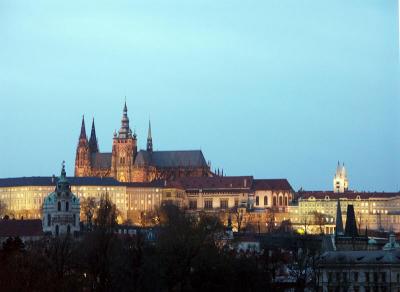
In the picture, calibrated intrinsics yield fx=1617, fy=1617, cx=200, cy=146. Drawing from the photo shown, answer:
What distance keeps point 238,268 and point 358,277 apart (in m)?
7.33

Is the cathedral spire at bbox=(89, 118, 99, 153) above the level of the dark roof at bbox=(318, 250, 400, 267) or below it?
above

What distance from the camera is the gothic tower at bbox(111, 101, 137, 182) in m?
157

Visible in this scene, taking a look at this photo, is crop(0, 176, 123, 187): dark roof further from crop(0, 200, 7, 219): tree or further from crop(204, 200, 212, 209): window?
crop(204, 200, 212, 209): window

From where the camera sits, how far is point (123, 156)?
15850 cm

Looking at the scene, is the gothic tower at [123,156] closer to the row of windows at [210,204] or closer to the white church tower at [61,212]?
the row of windows at [210,204]

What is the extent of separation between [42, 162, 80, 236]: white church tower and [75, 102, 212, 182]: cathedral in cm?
5381

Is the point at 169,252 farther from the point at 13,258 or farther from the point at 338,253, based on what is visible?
the point at 338,253

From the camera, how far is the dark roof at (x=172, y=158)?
15938 centimetres

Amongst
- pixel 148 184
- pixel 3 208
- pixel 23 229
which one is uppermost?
pixel 148 184

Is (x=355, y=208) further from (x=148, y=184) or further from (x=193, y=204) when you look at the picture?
(x=148, y=184)

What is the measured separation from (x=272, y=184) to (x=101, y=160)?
18082 millimetres

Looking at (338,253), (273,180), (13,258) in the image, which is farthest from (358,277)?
(273,180)

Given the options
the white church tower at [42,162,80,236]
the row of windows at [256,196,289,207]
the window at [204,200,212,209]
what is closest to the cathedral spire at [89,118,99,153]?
the window at [204,200,212,209]

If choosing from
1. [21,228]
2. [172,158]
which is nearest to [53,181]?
[172,158]
